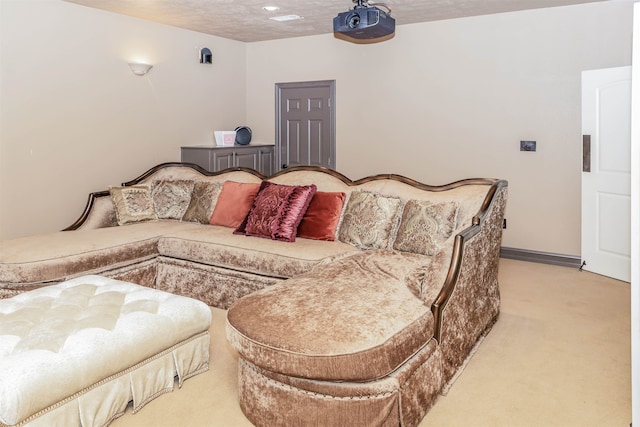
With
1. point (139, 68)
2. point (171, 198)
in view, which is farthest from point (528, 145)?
point (139, 68)

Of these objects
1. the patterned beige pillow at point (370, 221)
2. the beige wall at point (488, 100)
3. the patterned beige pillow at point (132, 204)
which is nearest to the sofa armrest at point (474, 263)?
the patterned beige pillow at point (370, 221)

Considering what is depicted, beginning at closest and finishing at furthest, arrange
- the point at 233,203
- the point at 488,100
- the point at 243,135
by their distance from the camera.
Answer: the point at 233,203 → the point at 488,100 → the point at 243,135

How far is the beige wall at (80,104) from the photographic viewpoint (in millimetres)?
4309

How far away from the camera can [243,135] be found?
646 cm

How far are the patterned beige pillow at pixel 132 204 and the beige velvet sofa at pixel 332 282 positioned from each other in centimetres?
6

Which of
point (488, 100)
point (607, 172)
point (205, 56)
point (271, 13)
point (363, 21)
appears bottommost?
point (607, 172)

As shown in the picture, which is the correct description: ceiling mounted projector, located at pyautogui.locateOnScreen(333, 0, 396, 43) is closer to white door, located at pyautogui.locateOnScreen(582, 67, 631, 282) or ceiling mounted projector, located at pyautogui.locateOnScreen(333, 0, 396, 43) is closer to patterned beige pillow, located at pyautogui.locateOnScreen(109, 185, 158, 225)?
white door, located at pyautogui.locateOnScreen(582, 67, 631, 282)

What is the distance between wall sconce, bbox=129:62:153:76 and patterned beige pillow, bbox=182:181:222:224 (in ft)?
5.24

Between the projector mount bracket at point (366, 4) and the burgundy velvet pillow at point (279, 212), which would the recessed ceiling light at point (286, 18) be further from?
the burgundy velvet pillow at point (279, 212)

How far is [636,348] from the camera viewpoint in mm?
1711

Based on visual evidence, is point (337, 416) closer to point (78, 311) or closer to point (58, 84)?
point (78, 311)

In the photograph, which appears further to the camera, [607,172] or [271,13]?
[271,13]

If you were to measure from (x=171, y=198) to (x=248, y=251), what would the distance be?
1558 mm

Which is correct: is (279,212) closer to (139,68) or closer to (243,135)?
(139,68)
